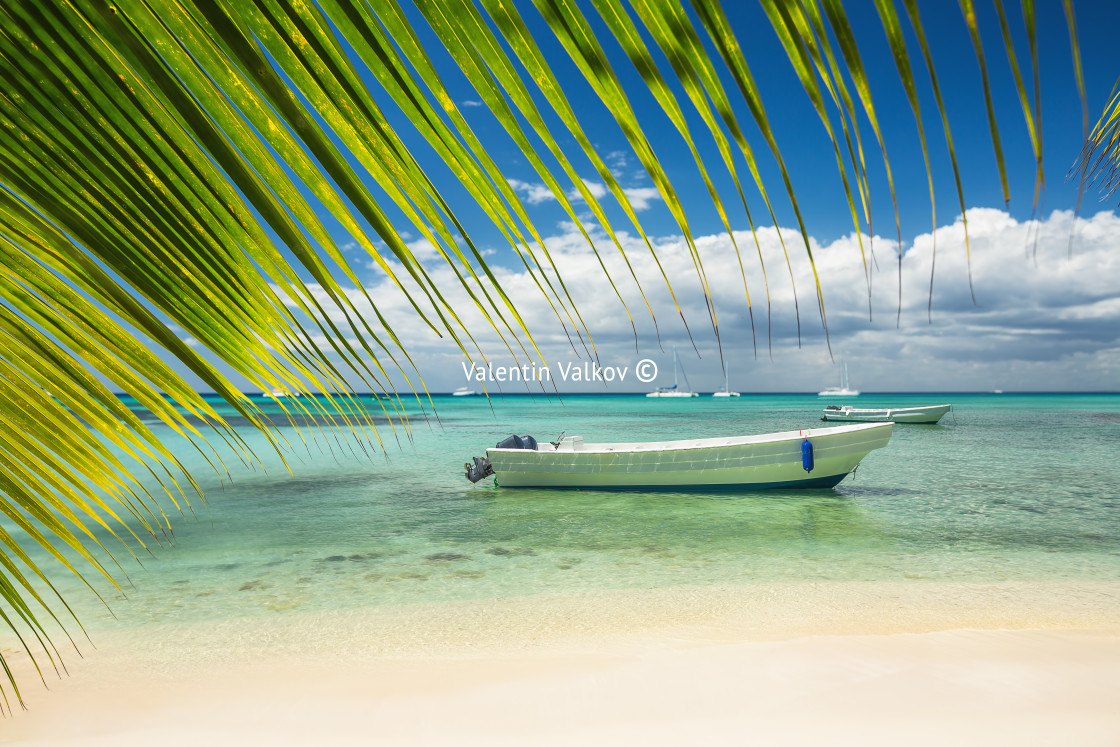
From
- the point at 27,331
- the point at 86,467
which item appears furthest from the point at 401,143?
the point at 86,467

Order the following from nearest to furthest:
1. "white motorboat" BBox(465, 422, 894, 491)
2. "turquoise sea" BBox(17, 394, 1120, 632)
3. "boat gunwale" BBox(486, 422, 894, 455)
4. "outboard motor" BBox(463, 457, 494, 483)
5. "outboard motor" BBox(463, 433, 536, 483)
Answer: "turquoise sea" BBox(17, 394, 1120, 632)
"boat gunwale" BBox(486, 422, 894, 455)
"white motorboat" BBox(465, 422, 894, 491)
"outboard motor" BBox(463, 433, 536, 483)
"outboard motor" BBox(463, 457, 494, 483)

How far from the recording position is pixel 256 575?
30.9 ft

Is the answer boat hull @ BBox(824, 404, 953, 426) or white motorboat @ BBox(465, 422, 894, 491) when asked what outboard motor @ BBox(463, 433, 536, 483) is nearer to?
white motorboat @ BBox(465, 422, 894, 491)

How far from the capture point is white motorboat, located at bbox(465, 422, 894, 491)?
43.4ft

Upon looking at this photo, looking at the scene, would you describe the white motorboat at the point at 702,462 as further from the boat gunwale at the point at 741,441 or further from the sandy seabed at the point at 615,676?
the sandy seabed at the point at 615,676

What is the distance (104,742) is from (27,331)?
5.89 metres

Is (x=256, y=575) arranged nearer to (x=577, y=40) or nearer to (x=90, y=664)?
(x=90, y=664)

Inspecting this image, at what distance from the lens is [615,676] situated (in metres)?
5.62

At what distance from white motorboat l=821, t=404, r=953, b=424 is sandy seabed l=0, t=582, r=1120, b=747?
111ft

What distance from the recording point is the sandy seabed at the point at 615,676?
15.7 feet

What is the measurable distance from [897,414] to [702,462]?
32039 millimetres

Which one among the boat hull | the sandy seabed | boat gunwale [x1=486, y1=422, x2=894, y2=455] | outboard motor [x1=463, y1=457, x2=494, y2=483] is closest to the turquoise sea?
outboard motor [x1=463, y1=457, x2=494, y2=483]

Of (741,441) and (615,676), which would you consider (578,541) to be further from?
(615,676)

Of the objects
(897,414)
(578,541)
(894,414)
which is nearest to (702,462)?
(578,541)
